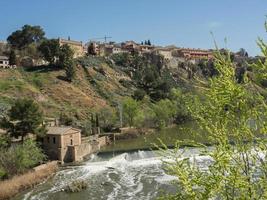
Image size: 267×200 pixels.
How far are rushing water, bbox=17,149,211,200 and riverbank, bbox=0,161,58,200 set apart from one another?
0.81m

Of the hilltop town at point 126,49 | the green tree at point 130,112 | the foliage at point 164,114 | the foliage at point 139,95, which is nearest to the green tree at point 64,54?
the hilltop town at point 126,49

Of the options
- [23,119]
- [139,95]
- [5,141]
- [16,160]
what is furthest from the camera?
[139,95]

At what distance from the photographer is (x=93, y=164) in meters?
52.6

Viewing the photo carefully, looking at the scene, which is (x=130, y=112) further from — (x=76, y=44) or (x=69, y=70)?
(x=76, y=44)

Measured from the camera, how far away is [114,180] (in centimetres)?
4388

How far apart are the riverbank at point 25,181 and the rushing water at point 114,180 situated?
81 cm

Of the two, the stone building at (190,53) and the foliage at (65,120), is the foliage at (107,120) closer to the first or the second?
the foliage at (65,120)

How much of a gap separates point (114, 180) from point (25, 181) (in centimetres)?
822

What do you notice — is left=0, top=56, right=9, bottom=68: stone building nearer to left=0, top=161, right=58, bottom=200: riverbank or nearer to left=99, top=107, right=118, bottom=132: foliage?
left=99, top=107, right=118, bottom=132: foliage

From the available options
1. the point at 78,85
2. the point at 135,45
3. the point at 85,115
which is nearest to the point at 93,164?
the point at 85,115

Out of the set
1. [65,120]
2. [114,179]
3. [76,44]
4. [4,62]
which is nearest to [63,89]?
[4,62]

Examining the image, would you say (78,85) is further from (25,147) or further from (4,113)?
(25,147)

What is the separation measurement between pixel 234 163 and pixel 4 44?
13636 centimetres

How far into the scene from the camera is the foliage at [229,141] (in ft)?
33.3
